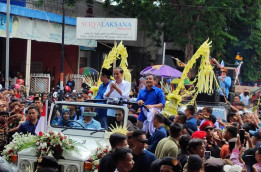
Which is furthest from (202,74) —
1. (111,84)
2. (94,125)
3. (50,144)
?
(50,144)

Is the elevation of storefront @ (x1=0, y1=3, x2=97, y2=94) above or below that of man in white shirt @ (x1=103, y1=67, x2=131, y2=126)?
above

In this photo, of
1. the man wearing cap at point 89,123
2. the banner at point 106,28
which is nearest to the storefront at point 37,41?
the banner at point 106,28

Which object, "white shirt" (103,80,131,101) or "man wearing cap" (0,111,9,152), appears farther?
"man wearing cap" (0,111,9,152)

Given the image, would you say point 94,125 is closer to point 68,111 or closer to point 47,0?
point 68,111

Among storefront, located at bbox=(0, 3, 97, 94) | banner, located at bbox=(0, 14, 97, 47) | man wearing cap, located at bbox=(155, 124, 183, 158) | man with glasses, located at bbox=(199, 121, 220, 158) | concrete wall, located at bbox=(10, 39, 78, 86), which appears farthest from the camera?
concrete wall, located at bbox=(10, 39, 78, 86)

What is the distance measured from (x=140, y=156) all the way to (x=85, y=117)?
9.09ft

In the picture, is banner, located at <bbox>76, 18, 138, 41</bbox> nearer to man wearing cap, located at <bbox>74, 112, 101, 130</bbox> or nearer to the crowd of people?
the crowd of people

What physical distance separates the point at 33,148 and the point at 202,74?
5483mm

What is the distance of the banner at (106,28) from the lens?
3000 centimetres

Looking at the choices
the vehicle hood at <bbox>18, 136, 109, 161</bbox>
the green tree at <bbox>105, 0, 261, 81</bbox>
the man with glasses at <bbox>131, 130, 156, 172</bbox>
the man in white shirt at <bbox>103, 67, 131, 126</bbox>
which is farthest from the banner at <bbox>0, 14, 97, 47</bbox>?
the man with glasses at <bbox>131, 130, 156, 172</bbox>

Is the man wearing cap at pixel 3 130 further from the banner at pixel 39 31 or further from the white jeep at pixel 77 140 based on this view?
the banner at pixel 39 31

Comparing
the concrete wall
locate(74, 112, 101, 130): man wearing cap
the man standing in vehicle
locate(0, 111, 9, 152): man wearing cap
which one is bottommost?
locate(0, 111, 9, 152): man wearing cap

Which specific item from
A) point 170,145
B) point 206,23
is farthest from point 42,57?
point 170,145

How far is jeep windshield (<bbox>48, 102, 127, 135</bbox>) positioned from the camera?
9.45 meters
